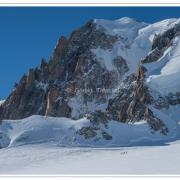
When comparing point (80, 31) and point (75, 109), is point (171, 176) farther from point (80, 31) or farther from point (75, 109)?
point (80, 31)

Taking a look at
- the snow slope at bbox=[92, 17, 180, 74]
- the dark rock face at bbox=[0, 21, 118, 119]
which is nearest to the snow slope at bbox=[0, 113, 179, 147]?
the dark rock face at bbox=[0, 21, 118, 119]

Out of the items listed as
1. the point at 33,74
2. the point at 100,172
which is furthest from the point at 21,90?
the point at 100,172

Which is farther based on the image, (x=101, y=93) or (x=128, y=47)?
(x=128, y=47)

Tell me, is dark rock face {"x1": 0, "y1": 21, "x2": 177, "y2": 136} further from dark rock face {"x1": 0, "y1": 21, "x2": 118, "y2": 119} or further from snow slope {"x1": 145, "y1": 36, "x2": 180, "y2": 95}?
snow slope {"x1": 145, "y1": 36, "x2": 180, "y2": 95}

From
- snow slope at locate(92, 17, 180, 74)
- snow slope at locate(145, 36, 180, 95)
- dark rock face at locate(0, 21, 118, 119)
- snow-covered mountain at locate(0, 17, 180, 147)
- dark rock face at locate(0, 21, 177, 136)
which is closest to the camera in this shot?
snow-covered mountain at locate(0, 17, 180, 147)

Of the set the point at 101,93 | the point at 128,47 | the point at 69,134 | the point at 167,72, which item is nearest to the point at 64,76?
the point at 101,93

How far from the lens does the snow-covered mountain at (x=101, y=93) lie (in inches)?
3927

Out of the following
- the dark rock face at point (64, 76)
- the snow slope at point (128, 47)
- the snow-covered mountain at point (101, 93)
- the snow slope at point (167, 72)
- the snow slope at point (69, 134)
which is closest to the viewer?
the snow slope at point (69, 134)

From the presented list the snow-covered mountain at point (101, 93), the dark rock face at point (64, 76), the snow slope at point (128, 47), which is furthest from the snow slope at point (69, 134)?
the snow slope at point (128, 47)

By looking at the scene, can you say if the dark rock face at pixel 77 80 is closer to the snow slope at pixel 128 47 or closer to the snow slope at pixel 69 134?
the snow slope at pixel 128 47

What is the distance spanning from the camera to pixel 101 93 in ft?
504

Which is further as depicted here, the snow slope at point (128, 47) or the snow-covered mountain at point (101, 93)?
the snow slope at point (128, 47)

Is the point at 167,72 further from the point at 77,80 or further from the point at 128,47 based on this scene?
the point at 128,47

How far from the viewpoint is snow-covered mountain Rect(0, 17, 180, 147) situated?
9975 centimetres
